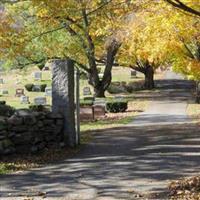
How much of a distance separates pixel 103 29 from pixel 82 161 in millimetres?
18109

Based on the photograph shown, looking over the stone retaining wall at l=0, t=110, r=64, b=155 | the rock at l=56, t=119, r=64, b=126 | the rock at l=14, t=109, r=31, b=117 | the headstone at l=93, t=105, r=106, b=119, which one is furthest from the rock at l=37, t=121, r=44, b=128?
the headstone at l=93, t=105, r=106, b=119

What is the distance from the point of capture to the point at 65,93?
49.3 feet

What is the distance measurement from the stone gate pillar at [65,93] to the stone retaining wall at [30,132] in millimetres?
200

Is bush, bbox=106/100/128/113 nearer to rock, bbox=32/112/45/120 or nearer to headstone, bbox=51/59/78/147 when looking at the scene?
headstone, bbox=51/59/78/147

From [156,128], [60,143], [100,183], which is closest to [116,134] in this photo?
[156,128]

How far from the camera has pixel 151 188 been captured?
354 inches

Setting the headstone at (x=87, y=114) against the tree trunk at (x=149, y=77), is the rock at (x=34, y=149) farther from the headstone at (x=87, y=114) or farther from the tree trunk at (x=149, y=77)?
the tree trunk at (x=149, y=77)

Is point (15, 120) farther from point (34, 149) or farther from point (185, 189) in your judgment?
point (185, 189)

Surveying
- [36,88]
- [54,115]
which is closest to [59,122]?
[54,115]

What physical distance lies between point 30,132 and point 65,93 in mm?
1809

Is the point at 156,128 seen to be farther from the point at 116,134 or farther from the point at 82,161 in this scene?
the point at 82,161

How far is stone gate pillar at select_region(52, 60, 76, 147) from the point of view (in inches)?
592

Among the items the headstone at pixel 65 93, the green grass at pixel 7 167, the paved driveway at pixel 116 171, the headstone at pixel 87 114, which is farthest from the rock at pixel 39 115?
the headstone at pixel 87 114

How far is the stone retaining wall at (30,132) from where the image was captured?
13.2 meters
